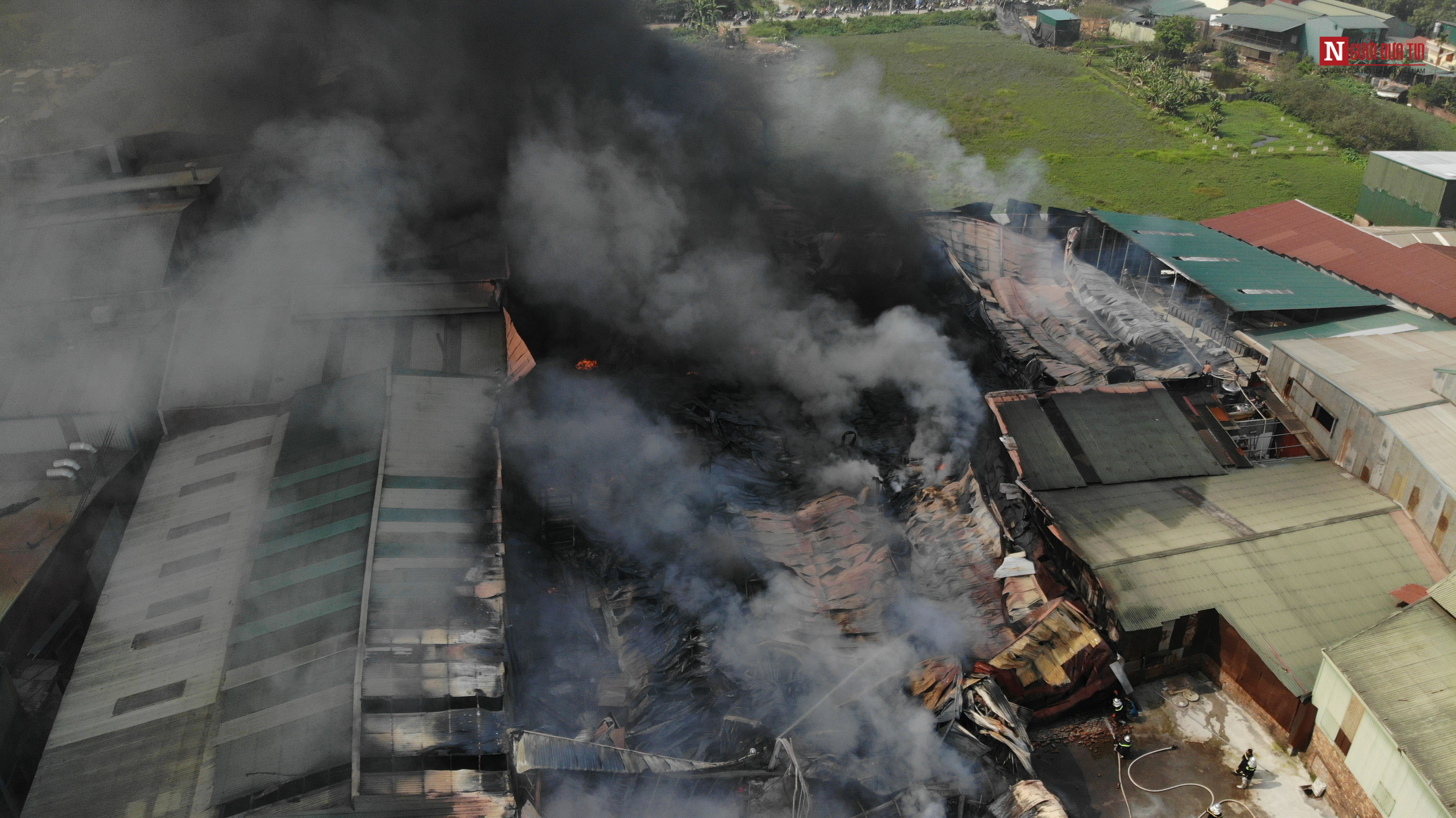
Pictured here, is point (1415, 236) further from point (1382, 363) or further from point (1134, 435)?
point (1134, 435)

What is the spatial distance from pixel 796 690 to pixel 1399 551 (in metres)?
11.8

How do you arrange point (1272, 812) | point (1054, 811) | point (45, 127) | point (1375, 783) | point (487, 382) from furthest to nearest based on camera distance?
point (45, 127)
point (487, 382)
point (1272, 812)
point (1375, 783)
point (1054, 811)

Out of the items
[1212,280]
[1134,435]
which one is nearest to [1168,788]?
[1134,435]

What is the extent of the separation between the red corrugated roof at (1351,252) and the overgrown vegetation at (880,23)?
27.7 m

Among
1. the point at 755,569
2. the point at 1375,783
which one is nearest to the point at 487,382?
the point at 755,569

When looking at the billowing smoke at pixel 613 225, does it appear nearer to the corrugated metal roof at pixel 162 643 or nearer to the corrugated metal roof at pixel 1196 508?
the corrugated metal roof at pixel 1196 508

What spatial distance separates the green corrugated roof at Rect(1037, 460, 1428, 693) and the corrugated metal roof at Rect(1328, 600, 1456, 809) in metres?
1.00

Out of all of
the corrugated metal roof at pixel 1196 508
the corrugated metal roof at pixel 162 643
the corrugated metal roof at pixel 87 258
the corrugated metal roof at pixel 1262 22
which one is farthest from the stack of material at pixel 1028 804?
the corrugated metal roof at pixel 1262 22

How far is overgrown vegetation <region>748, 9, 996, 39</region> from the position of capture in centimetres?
5344

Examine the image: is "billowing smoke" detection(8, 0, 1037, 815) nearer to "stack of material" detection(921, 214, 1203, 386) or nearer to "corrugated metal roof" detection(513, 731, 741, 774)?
"stack of material" detection(921, 214, 1203, 386)

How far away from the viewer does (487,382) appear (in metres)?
19.2

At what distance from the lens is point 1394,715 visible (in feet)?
40.7

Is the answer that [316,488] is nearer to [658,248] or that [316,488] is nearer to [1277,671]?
[658,248]

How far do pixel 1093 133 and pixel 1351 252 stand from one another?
1742cm
